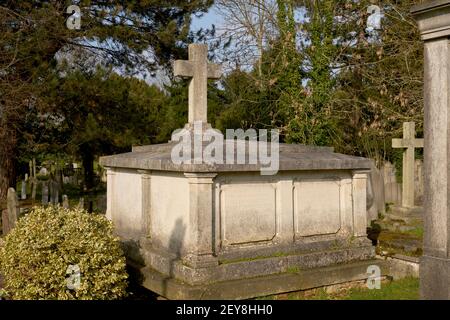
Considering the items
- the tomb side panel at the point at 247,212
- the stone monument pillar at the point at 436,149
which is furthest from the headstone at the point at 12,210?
the stone monument pillar at the point at 436,149

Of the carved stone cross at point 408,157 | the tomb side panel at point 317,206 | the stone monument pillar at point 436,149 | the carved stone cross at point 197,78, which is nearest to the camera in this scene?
the stone monument pillar at point 436,149

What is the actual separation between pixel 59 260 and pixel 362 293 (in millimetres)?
3818

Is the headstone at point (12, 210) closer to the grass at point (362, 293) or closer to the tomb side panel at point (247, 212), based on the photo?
the tomb side panel at point (247, 212)

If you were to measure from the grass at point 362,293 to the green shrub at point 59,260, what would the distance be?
1.90 m

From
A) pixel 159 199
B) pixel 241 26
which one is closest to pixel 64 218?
pixel 159 199

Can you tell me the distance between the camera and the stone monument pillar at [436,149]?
4.59 metres

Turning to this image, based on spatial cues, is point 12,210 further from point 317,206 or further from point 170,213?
point 317,206

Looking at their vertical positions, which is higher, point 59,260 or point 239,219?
point 239,219

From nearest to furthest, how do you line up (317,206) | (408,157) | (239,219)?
(239,219) < (317,206) < (408,157)

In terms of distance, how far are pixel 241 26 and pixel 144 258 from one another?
14.7 m

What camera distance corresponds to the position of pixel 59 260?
5234 mm

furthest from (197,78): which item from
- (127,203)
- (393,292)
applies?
(393,292)
